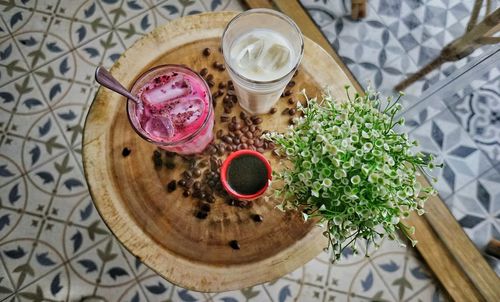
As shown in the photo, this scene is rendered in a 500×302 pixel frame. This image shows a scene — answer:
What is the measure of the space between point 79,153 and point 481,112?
152 cm

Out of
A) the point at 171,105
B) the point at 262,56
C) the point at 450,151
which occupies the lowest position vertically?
the point at 450,151

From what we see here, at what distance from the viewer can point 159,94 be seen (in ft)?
3.29

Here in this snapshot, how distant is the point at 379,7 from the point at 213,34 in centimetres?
90

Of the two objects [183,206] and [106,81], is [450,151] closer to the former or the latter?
A: [183,206]

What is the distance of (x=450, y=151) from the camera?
1655 millimetres

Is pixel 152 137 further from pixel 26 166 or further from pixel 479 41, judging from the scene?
pixel 479 41

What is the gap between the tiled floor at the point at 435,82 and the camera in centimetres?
162

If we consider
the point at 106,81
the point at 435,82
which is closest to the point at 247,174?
the point at 106,81

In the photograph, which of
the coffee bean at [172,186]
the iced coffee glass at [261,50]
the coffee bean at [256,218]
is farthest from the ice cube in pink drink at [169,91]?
the coffee bean at [256,218]

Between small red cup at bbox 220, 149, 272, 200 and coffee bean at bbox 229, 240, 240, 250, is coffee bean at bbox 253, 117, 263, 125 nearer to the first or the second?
small red cup at bbox 220, 149, 272, 200

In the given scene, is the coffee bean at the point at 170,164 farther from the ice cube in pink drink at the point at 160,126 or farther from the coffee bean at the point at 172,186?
the ice cube in pink drink at the point at 160,126

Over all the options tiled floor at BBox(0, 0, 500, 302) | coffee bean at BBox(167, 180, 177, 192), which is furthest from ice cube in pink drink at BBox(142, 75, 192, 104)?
tiled floor at BBox(0, 0, 500, 302)

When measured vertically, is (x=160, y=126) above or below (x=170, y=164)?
above

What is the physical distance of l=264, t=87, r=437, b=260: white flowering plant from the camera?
73 cm
